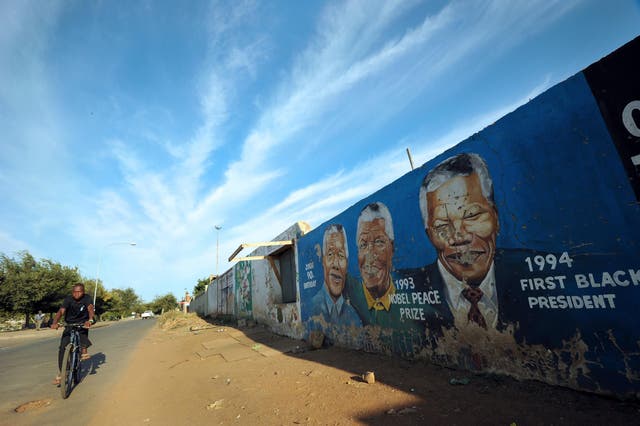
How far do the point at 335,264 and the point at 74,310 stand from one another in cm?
498

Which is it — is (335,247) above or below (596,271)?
above

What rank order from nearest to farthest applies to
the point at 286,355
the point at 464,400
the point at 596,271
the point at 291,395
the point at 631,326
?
1. the point at 631,326
2. the point at 596,271
3. the point at 464,400
4. the point at 291,395
5. the point at 286,355

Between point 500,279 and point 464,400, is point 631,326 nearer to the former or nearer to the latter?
point 500,279

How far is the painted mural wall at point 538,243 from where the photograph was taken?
244cm

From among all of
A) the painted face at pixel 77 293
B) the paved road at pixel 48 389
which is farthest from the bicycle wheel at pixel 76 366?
the painted face at pixel 77 293

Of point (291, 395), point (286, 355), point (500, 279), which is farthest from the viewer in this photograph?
point (286, 355)

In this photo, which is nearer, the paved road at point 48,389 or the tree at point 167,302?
the paved road at point 48,389

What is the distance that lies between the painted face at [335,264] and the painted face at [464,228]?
280 cm

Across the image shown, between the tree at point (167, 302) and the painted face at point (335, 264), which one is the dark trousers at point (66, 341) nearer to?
the painted face at point (335, 264)

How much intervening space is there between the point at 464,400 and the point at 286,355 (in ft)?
14.5

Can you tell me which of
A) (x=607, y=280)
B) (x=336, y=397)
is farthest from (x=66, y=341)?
(x=607, y=280)

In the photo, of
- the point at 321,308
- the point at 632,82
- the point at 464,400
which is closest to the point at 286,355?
the point at 321,308

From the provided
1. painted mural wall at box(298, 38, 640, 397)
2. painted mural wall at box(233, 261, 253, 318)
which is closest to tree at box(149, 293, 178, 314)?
painted mural wall at box(233, 261, 253, 318)

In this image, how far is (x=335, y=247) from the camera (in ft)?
23.3
